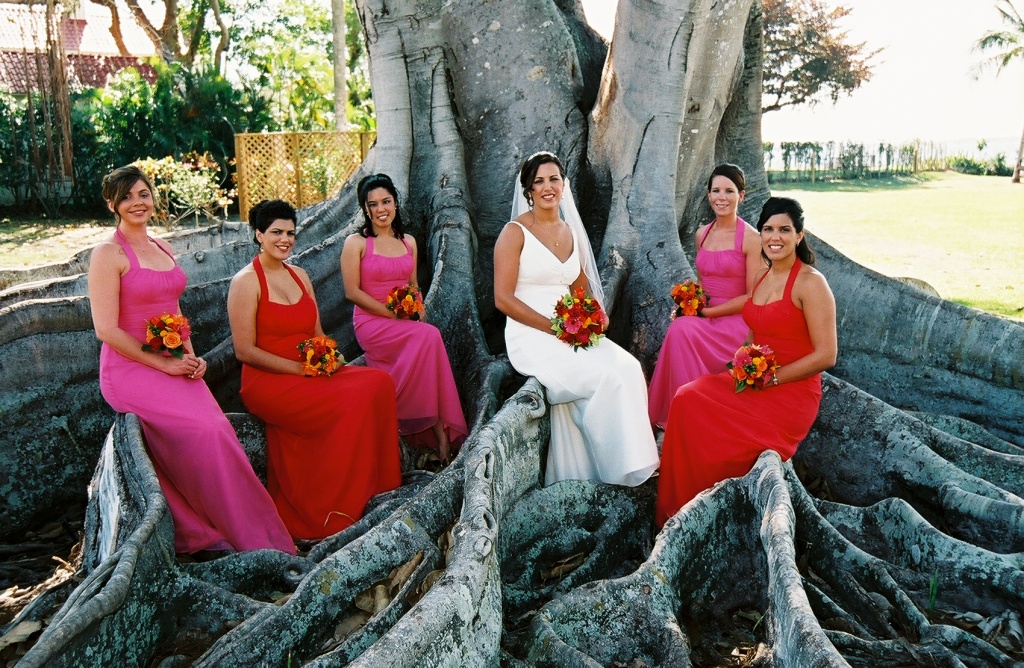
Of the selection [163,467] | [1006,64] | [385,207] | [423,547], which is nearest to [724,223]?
[385,207]

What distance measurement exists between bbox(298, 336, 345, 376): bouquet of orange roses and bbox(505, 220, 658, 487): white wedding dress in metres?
1.09

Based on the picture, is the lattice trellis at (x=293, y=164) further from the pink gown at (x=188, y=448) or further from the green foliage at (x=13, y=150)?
the pink gown at (x=188, y=448)

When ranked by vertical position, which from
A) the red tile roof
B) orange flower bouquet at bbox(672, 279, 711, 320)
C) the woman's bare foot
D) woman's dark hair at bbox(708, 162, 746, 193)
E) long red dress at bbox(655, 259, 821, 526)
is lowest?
the woman's bare foot

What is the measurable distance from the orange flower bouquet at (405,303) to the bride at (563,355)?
79 centimetres

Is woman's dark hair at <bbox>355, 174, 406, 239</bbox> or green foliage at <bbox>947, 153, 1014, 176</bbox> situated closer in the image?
woman's dark hair at <bbox>355, 174, 406, 239</bbox>

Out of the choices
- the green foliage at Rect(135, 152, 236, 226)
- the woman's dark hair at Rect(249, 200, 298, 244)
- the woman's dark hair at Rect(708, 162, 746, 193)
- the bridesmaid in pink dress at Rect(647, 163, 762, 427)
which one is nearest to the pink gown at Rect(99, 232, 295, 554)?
→ the woman's dark hair at Rect(249, 200, 298, 244)

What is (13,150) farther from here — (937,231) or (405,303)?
(937,231)

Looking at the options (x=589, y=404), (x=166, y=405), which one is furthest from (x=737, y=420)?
(x=166, y=405)

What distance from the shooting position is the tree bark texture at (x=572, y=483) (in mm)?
3783

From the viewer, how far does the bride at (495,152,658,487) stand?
5367mm

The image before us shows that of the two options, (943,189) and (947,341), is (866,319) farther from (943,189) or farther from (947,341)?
(943,189)

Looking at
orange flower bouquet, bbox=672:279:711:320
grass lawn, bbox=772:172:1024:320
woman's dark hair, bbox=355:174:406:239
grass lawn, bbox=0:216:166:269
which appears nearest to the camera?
orange flower bouquet, bbox=672:279:711:320

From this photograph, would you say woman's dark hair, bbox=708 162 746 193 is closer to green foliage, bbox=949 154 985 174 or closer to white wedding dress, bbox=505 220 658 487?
white wedding dress, bbox=505 220 658 487

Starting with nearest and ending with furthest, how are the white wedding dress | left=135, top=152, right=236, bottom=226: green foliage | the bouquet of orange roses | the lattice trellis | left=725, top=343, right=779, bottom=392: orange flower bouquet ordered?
1. left=725, top=343, right=779, bottom=392: orange flower bouquet
2. the white wedding dress
3. the bouquet of orange roses
4. left=135, top=152, right=236, bottom=226: green foliage
5. the lattice trellis
